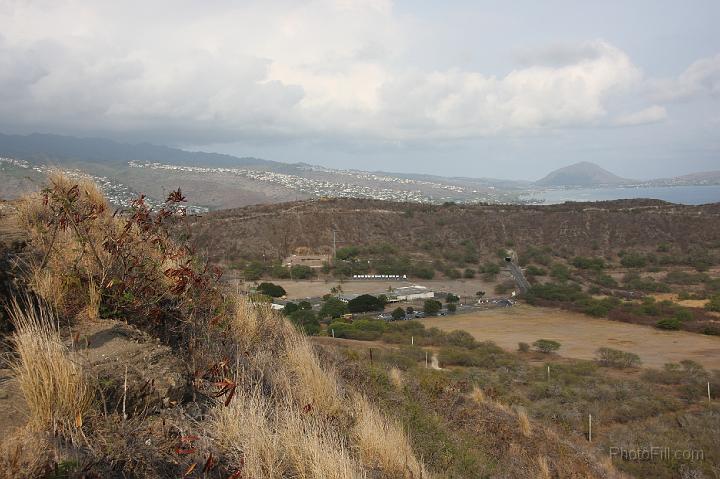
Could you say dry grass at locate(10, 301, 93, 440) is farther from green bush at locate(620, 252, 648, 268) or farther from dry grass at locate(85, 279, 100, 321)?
green bush at locate(620, 252, 648, 268)

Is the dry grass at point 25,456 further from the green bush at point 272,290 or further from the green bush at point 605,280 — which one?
the green bush at point 605,280

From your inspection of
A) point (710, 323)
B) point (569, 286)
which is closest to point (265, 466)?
point (710, 323)

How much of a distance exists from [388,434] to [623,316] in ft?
129

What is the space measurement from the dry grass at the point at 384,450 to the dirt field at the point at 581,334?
2492 centimetres

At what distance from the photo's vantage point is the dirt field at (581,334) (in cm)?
2736

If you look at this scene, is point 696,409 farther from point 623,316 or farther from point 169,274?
point 623,316

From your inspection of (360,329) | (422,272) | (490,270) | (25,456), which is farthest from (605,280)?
(25,456)

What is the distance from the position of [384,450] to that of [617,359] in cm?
2401

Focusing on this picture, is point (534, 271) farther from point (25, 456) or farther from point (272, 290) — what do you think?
point (25, 456)

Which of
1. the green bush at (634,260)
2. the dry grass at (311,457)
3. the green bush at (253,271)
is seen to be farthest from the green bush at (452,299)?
the dry grass at (311,457)

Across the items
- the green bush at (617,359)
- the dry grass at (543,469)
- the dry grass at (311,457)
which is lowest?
the green bush at (617,359)

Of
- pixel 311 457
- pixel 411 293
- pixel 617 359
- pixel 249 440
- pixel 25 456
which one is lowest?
pixel 411 293

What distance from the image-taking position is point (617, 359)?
24156mm

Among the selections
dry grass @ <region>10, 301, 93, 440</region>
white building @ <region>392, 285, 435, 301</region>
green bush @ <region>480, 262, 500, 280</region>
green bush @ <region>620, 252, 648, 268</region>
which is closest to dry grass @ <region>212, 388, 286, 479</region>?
dry grass @ <region>10, 301, 93, 440</region>
